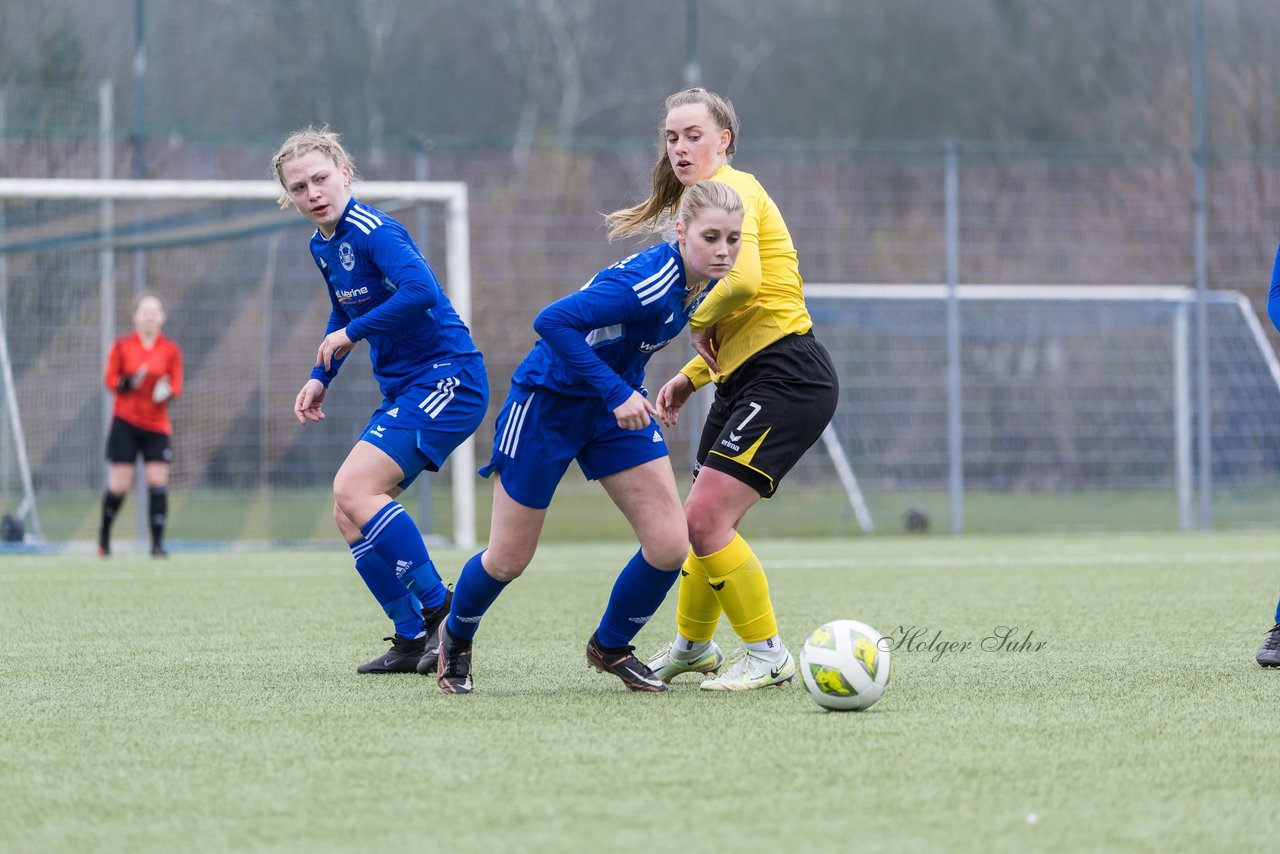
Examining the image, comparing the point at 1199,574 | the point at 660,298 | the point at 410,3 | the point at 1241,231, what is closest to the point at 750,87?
the point at 410,3

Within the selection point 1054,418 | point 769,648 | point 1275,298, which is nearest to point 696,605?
point 769,648

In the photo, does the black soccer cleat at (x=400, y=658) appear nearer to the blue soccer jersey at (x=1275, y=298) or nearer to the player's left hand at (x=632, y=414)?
the player's left hand at (x=632, y=414)

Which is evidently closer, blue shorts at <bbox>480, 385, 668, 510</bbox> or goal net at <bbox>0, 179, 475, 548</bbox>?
blue shorts at <bbox>480, 385, 668, 510</bbox>

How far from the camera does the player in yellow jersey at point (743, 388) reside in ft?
13.8

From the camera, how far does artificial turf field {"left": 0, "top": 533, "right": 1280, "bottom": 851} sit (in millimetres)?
2566

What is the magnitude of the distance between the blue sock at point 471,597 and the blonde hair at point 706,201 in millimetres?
1064

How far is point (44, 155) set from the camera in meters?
12.2

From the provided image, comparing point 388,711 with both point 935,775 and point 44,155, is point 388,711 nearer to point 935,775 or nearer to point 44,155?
point 935,775

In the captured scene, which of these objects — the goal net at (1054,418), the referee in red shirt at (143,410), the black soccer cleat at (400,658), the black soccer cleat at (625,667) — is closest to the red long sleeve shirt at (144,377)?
the referee in red shirt at (143,410)

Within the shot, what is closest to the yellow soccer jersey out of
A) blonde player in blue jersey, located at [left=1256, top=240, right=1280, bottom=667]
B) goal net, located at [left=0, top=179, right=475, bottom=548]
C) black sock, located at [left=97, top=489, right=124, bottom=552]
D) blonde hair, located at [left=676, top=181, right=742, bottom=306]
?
blonde hair, located at [left=676, top=181, right=742, bottom=306]

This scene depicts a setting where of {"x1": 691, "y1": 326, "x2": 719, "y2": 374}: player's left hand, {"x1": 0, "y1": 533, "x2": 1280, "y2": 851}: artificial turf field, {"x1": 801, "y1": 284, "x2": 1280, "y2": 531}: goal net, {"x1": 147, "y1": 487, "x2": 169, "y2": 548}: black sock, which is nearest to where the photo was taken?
{"x1": 0, "y1": 533, "x2": 1280, "y2": 851}: artificial turf field

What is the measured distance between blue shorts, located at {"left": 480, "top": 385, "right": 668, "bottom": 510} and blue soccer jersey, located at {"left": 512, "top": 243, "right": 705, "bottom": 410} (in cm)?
5

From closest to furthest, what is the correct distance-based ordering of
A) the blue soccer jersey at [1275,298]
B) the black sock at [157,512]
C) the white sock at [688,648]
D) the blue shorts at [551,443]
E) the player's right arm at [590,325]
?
the player's right arm at [590,325] → the blue shorts at [551,443] → the white sock at [688,648] → the blue soccer jersey at [1275,298] → the black sock at [157,512]

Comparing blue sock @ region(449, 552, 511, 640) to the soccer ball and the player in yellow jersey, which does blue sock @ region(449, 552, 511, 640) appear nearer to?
the player in yellow jersey
